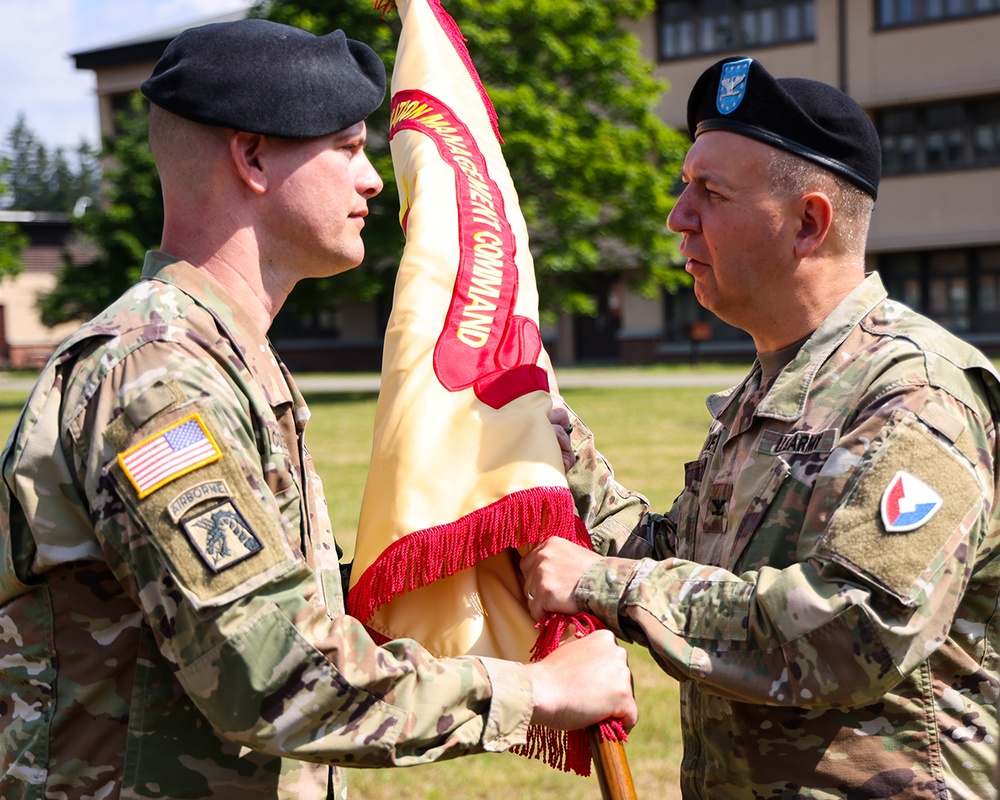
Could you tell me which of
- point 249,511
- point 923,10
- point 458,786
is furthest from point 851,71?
point 249,511

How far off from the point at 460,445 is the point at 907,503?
1.10 metres

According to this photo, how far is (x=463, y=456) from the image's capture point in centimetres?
278

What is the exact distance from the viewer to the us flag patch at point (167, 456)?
6.27ft

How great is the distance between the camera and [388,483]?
2.75 meters

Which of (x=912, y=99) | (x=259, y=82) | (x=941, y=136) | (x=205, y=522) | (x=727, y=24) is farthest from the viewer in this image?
(x=727, y=24)

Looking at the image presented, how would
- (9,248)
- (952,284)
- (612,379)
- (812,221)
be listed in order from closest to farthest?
(812,221) < (612,379) < (9,248) < (952,284)

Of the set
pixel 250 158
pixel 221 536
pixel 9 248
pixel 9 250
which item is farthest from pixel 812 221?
pixel 9 248

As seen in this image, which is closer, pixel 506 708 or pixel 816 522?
pixel 506 708

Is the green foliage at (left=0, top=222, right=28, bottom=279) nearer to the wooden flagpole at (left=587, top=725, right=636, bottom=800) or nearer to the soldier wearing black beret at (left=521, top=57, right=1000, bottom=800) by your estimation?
the soldier wearing black beret at (left=521, top=57, right=1000, bottom=800)

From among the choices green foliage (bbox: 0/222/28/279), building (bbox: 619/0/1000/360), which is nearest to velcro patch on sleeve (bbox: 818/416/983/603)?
green foliage (bbox: 0/222/28/279)

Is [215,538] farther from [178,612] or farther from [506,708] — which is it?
[506,708]

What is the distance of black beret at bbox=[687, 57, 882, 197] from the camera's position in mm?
2592

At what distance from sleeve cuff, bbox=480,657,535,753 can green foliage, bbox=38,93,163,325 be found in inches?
998

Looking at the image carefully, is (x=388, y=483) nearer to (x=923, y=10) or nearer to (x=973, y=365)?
(x=973, y=365)
